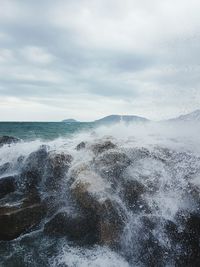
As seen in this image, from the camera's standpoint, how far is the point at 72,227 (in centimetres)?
809

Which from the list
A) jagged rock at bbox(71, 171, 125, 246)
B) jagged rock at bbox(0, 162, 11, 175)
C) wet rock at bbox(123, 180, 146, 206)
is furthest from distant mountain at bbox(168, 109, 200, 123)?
jagged rock at bbox(0, 162, 11, 175)

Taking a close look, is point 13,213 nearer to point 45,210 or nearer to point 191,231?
point 45,210

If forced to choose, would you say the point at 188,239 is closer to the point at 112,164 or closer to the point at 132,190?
the point at 132,190

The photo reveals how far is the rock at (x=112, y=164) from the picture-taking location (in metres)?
8.94

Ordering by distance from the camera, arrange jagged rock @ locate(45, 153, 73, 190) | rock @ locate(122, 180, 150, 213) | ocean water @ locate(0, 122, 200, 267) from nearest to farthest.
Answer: ocean water @ locate(0, 122, 200, 267) < rock @ locate(122, 180, 150, 213) < jagged rock @ locate(45, 153, 73, 190)

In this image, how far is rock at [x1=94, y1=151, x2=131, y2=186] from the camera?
8.94 meters

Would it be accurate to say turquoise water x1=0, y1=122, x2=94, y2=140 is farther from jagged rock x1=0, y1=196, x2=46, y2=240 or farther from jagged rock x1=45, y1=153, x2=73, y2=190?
jagged rock x1=0, y1=196, x2=46, y2=240

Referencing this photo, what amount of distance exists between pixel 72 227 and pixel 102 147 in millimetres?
3225

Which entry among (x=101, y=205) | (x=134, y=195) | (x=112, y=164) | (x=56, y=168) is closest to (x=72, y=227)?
(x=101, y=205)

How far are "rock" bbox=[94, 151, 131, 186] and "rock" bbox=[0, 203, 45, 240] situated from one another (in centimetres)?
213

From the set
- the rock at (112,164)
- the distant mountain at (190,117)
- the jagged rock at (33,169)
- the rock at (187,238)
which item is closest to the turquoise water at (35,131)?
the distant mountain at (190,117)

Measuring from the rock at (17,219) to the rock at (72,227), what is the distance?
0.46 metres

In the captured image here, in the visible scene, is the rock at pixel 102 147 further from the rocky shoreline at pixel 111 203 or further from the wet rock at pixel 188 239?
the wet rock at pixel 188 239

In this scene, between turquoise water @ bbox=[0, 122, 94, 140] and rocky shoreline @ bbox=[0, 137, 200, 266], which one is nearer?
rocky shoreline @ bbox=[0, 137, 200, 266]
